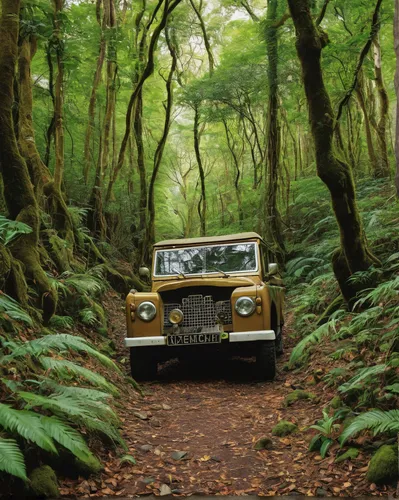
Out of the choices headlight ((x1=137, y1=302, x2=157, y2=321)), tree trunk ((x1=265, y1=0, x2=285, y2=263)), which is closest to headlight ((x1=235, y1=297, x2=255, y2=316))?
headlight ((x1=137, y1=302, x2=157, y2=321))

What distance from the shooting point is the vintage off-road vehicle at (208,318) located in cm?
654

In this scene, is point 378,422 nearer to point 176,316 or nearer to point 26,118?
point 176,316

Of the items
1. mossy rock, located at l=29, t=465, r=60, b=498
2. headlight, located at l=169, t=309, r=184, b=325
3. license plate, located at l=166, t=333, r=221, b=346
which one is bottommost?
mossy rock, located at l=29, t=465, r=60, b=498

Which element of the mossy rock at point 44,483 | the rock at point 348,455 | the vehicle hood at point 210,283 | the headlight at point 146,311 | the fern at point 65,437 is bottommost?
the rock at point 348,455

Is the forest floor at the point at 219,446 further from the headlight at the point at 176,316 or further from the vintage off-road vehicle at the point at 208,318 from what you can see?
the headlight at the point at 176,316

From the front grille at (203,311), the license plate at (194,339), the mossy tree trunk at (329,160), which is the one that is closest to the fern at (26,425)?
the license plate at (194,339)

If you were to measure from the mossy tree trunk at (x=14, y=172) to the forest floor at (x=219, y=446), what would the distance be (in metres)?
1.84

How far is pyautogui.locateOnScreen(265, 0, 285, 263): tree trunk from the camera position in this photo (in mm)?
14992

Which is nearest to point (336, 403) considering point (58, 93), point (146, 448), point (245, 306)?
point (146, 448)

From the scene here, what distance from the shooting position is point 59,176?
10.5 meters

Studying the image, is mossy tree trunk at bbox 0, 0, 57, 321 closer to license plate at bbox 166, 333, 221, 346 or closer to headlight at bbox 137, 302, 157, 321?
headlight at bbox 137, 302, 157, 321

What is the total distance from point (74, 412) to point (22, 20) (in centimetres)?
748

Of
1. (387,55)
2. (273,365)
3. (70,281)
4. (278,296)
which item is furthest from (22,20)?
(387,55)

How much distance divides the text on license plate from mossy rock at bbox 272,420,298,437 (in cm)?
207
